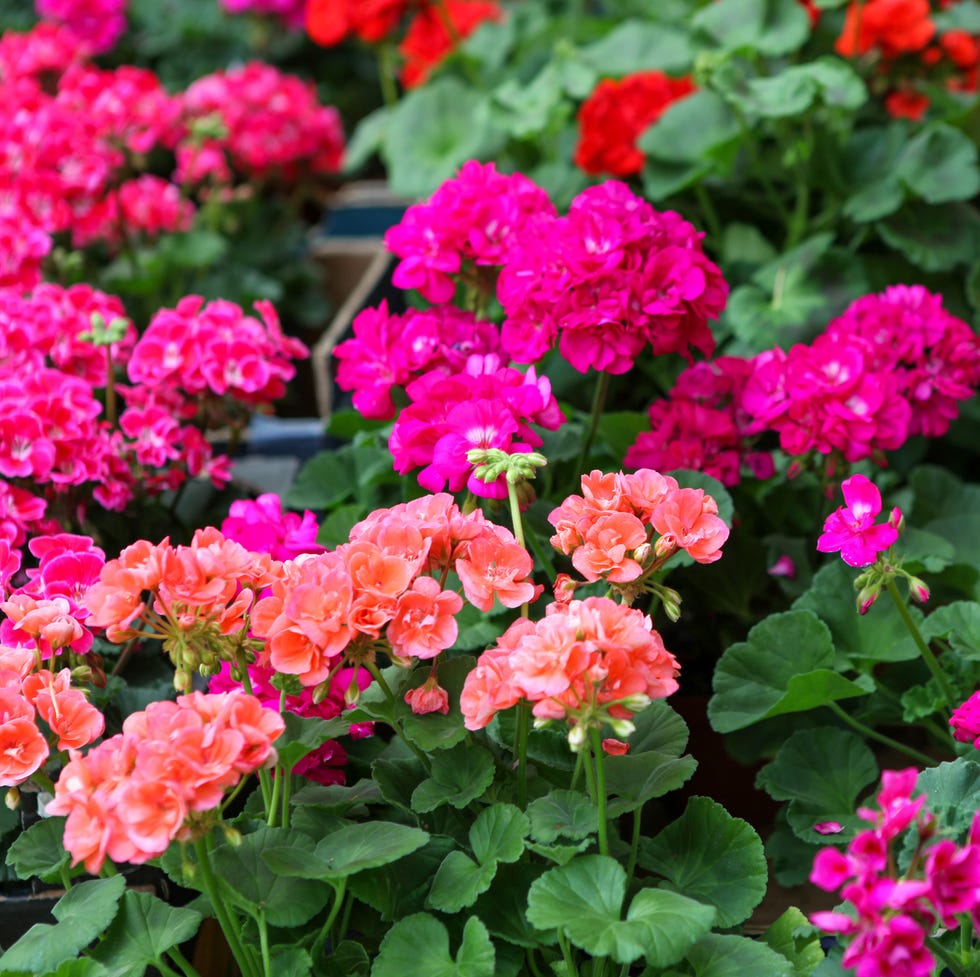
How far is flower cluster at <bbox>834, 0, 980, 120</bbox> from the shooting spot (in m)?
1.90

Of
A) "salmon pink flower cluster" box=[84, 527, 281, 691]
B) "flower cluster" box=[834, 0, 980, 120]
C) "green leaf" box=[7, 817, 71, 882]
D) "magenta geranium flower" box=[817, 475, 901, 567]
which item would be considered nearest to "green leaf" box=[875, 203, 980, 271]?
"flower cluster" box=[834, 0, 980, 120]

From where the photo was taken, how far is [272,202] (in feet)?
8.59

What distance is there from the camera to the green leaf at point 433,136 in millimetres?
2131

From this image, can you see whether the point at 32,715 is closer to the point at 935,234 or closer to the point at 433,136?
the point at 935,234

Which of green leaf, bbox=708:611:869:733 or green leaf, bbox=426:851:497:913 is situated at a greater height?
green leaf, bbox=426:851:497:913

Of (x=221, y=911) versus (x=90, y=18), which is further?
(x=90, y=18)

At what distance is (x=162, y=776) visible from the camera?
707 millimetres

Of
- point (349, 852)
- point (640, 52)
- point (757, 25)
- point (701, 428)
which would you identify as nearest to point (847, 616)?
point (701, 428)

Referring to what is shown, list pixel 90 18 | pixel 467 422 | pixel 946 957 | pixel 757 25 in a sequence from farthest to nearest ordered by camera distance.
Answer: pixel 90 18
pixel 757 25
pixel 467 422
pixel 946 957

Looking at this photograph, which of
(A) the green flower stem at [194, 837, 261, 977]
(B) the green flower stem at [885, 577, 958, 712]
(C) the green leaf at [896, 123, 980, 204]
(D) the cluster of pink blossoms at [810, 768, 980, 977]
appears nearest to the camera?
(D) the cluster of pink blossoms at [810, 768, 980, 977]

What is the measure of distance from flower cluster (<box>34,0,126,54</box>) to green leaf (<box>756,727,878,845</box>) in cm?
229

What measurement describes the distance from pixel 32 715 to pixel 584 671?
36cm

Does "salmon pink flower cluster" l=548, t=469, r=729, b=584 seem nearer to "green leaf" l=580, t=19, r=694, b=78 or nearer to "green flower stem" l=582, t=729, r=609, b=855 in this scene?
"green flower stem" l=582, t=729, r=609, b=855

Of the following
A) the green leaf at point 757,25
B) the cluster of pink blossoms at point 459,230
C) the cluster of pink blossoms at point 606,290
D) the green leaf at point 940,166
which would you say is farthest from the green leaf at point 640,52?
the cluster of pink blossoms at point 606,290
